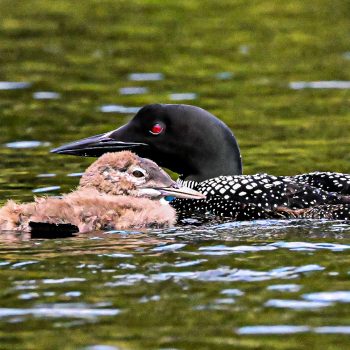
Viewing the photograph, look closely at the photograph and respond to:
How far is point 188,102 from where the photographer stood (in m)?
13.9

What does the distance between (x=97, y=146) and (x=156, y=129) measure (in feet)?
1.55

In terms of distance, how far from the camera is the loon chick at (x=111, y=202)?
26.8 feet

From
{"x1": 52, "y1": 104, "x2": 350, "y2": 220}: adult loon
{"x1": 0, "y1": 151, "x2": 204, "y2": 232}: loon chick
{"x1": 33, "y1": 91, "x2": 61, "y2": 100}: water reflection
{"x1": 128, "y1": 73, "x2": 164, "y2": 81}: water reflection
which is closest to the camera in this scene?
{"x1": 0, "y1": 151, "x2": 204, "y2": 232}: loon chick

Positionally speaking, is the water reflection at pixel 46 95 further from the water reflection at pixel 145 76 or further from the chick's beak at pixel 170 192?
the chick's beak at pixel 170 192

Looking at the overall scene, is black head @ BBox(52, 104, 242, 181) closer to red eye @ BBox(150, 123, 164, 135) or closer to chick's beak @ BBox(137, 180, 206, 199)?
red eye @ BBox(150, 123, 164, 135)

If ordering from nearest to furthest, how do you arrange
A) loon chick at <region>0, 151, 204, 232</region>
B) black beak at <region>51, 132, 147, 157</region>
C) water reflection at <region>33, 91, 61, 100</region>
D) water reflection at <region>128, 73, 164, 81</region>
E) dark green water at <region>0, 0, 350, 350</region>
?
dark green water at <region>0, 0, 350, 350</region> < loon chick at <region>0, 151, 204, 232</region> < black beak at <region>51, 132, 147, 157</region> < water reflection at <region>33, 91, 61, 100</region> < water reflection at <region>128, 73, 164, 81</region>

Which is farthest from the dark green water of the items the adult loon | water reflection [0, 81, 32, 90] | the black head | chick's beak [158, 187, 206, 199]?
the black head

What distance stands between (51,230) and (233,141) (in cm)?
198

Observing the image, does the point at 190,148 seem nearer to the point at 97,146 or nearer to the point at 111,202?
the point at 97,146

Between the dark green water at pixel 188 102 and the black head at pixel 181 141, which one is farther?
the black head at pixel 181 141

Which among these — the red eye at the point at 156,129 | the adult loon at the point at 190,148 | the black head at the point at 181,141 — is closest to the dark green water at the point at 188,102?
the adult loon at the point at 190,148

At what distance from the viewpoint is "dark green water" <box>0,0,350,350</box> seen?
247 inches

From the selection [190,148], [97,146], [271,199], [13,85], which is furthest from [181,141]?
[13,85]

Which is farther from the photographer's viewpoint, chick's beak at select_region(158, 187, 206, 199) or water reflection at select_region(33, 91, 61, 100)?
water reflection at select_region(33, 91, 61, 100)
